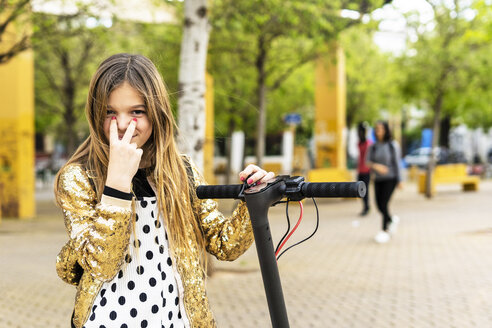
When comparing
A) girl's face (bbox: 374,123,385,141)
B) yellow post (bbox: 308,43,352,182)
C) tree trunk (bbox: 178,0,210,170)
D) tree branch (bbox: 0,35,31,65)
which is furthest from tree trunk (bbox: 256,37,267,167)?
tree trunk (bbox: 178,0,210,170)

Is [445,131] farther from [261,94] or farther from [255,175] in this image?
[255,175]

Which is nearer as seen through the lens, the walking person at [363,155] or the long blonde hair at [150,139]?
the long blonde hair at [150,139]

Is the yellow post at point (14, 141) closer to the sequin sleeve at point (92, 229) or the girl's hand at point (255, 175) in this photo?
the sequin sleeve at point (92, 229)

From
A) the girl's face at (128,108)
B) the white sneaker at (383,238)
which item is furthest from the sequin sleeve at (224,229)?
the white sneaker at (383,238)

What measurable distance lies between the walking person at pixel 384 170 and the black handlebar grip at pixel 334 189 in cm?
794

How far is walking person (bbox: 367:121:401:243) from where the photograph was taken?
917 cm

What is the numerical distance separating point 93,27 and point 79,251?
1412 cm

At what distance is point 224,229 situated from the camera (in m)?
1.90

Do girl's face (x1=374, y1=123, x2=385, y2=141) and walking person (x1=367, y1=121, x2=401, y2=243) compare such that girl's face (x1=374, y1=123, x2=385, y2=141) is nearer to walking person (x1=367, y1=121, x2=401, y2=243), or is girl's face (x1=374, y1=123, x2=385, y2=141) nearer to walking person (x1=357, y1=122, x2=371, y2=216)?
walking person (x1=367, y1=121, x2=401, y2=243)

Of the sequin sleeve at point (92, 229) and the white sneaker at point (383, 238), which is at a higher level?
the sequin sleeve at point (92, 229)

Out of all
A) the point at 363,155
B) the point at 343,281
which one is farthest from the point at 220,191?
the point at 363,155

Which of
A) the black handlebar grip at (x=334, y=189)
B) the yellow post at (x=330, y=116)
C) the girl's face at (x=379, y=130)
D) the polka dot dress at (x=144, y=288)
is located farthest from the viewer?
the yellow post at (x=330, y=116)

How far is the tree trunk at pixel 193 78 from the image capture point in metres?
6.69

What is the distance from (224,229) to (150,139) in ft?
1.25
